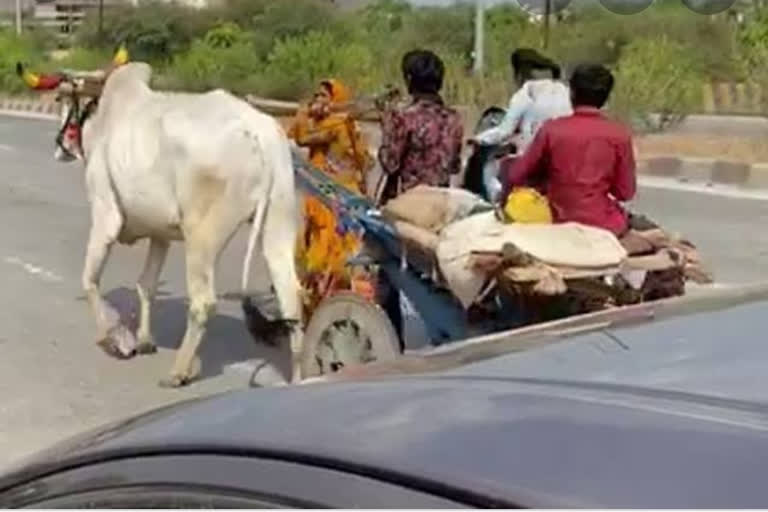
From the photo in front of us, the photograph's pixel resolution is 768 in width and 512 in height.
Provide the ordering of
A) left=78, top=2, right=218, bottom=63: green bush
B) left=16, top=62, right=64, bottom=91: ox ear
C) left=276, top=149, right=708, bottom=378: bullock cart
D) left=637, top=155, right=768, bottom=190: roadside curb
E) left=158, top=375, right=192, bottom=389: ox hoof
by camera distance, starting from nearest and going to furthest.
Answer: left=276, top=149, right=708, bottom=378: bullock cart
left=158, top=375, right=192, bottom=389: ox hoof
left=16, top=62, right=64, bottom=91: ox ear
left=637, top=155, right=768, bottom=190: roadside curb
left=78, top=2, right=218, bottom=63: green bush

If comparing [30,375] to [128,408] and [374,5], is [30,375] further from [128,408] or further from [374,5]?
[374,5]

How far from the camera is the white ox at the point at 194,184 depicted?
9867mm

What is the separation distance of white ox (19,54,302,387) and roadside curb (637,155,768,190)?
1359 centimetres

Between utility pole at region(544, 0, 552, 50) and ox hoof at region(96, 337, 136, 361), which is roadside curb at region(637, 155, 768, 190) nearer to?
utility pole at region(544, 0, 552, 50)

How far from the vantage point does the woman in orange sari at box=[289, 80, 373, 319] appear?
10.7 m

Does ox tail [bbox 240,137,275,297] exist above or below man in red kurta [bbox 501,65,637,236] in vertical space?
below

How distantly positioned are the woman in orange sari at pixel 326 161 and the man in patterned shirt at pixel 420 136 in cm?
56

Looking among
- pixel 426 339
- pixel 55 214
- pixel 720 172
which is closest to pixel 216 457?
pixel 426 339

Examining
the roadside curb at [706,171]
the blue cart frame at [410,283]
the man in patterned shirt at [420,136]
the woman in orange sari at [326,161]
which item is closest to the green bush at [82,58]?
the roadside curb at [706,171]

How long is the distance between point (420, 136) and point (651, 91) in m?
19.8

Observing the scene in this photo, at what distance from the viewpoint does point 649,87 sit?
1152 inches

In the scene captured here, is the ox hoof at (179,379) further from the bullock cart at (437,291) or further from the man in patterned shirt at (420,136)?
the man in patterned shirt at (420,136)

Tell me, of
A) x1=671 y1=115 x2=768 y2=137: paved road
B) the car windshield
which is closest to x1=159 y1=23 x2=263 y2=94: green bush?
x1=671 y1=115 x2=768 y2=137: paved road

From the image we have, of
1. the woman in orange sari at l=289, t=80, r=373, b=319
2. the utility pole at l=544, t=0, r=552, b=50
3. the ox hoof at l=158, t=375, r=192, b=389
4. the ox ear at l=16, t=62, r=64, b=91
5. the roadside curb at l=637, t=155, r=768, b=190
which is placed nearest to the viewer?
the ox hoof at l=158, t=375, r=192, b=389
